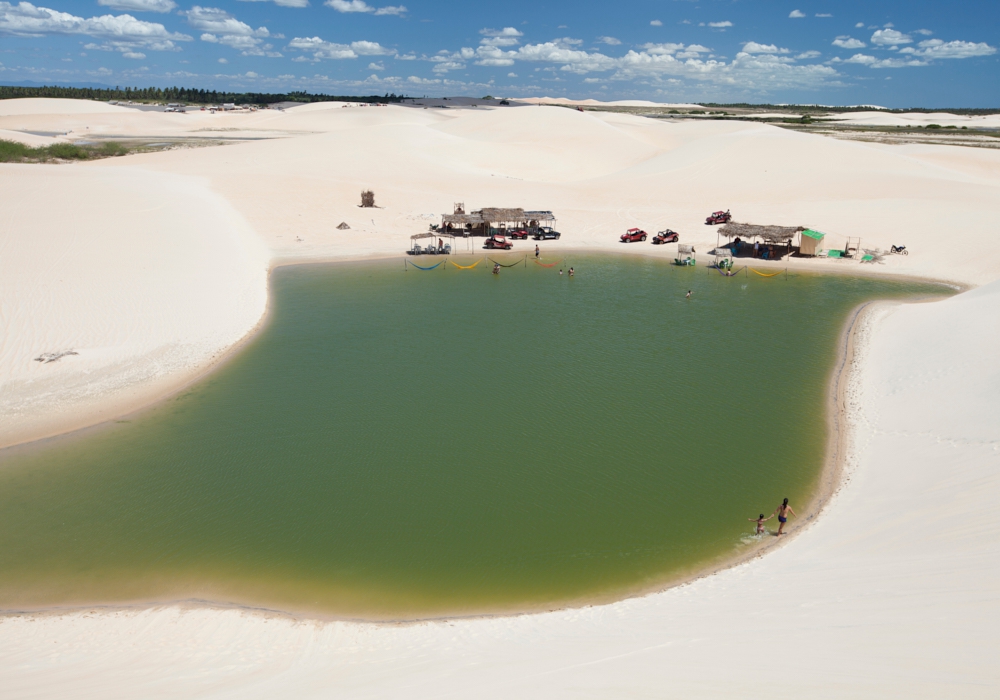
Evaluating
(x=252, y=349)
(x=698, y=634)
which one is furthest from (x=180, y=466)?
(x=698, y=634)

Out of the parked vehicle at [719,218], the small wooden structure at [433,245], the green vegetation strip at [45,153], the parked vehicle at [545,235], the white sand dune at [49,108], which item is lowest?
the small wooden structure at [433,245]

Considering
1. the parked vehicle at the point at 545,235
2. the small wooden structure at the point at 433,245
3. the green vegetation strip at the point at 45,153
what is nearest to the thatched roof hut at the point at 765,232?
the parked vehicle at the point at 545,235

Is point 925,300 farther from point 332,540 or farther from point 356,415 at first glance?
point 332,540

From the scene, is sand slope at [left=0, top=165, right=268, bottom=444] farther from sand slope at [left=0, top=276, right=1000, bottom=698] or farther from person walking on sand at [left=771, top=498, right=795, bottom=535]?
person walking on sand at [left=771, top=498, right=795, bottom=535]

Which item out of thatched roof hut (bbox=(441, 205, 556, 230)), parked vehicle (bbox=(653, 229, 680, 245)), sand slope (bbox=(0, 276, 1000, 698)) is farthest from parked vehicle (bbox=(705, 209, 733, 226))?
sand slope (bbox=(0, 276, 1000, 698))

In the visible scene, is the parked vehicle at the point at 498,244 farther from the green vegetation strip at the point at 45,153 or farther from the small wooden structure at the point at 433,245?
the green vegetation strip at the point at 45,153

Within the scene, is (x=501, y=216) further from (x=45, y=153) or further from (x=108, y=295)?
(x=45, y=153)

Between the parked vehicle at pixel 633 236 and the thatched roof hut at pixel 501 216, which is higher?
the thatched roof hut at pixel 501 216

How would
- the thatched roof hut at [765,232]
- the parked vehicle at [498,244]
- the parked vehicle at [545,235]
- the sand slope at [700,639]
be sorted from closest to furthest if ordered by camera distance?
1. the sand slope at [700,639]
2. the thatched roof hut at [765,232]
3. the parked vehicle at [498,244]
4. the parked vehicle at [545,235]
